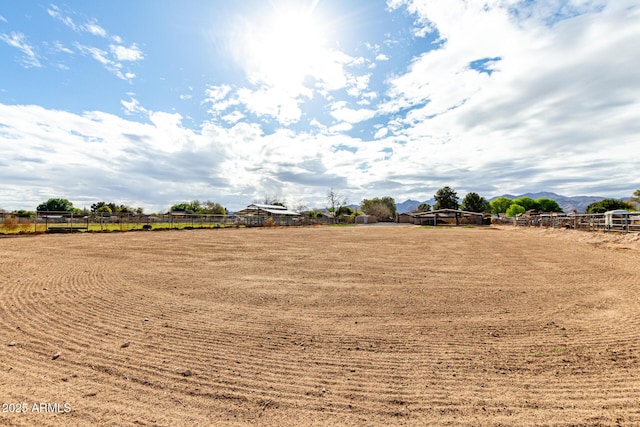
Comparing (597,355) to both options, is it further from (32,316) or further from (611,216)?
(611,216)

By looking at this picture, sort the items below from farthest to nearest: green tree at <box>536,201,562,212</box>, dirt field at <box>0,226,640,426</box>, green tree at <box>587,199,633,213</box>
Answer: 1. green tree at <box>536,201,562,212</box>
2. green tree at <box>587,199,633,213</box>
3. dirt field at <box>0,226,640,426</box>

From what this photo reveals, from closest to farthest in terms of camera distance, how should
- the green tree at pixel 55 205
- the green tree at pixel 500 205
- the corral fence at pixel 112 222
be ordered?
1. the corral fence at pixel 112 222
2. the green tree at pixel 55 205
3. the green tree at pixel 500 205

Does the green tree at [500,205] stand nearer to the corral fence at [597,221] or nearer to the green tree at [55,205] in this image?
the corral fence at [597,221]

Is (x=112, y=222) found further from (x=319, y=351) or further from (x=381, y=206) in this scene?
(x=381, y=206)

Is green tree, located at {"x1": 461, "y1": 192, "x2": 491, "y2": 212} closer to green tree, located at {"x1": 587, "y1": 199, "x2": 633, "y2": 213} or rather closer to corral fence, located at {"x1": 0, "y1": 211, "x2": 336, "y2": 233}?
green tree, located at {"x1": 587, "y1": 199, "x2": 633, "y2": 213}

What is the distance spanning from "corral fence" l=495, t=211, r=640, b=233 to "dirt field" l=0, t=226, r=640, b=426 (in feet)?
45.0

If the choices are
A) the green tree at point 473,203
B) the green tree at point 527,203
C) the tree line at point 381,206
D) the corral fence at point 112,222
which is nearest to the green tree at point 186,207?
the tree line at point 381,206

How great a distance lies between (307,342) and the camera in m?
4.45

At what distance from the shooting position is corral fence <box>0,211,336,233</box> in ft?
81.8

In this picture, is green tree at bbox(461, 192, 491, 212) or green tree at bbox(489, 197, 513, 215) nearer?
green tree at bbox(461, 192, 491, 212)

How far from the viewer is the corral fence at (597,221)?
17961 millimetres

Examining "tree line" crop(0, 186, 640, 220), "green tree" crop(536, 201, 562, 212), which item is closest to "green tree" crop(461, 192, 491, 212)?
"tree line" crop(0, 186, 640, 220)

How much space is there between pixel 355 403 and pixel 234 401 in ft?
4.01

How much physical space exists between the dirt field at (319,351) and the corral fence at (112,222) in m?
22.4
